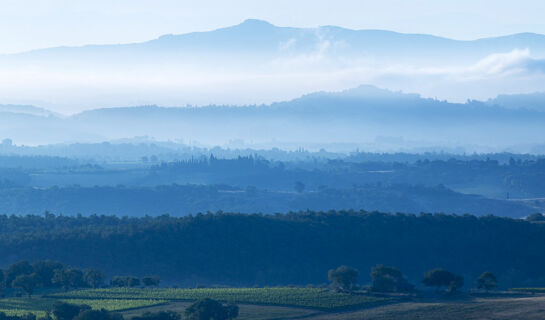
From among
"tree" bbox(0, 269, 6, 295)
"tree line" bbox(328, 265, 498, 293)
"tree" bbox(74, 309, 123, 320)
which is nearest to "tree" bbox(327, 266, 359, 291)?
"tree line" bbox(328, 265, 498, 293)

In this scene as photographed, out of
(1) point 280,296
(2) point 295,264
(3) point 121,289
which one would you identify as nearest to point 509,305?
(1) point 280,296

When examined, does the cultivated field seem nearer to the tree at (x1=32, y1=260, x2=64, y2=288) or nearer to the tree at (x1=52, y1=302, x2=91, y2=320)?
the tree at (x1=52, y1=302, x2=91, y2=320)

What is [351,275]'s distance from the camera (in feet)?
339

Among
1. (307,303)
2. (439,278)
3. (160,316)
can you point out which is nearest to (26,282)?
(160,316)

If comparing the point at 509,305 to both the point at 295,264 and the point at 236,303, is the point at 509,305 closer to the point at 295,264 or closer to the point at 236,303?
the point at 236,303

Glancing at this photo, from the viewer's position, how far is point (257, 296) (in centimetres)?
9800

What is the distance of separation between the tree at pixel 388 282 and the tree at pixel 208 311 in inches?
913

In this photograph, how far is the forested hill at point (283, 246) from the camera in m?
133

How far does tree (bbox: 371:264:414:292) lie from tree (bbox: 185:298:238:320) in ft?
76.1

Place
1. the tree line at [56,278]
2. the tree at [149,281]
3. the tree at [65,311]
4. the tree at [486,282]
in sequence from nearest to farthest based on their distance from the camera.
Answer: the tree at [65,311]
the tree at [486,282]
the tree line at [56,278]
the tree at [149,281]

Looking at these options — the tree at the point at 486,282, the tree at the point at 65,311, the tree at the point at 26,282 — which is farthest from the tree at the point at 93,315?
the tree at the point at 486,282

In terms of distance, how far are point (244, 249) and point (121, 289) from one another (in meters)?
37.2

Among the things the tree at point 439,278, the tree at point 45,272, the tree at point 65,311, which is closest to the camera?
the tree at point 65,311

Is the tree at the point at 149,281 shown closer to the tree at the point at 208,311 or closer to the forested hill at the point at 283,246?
the forested hill at the point at 283,246
